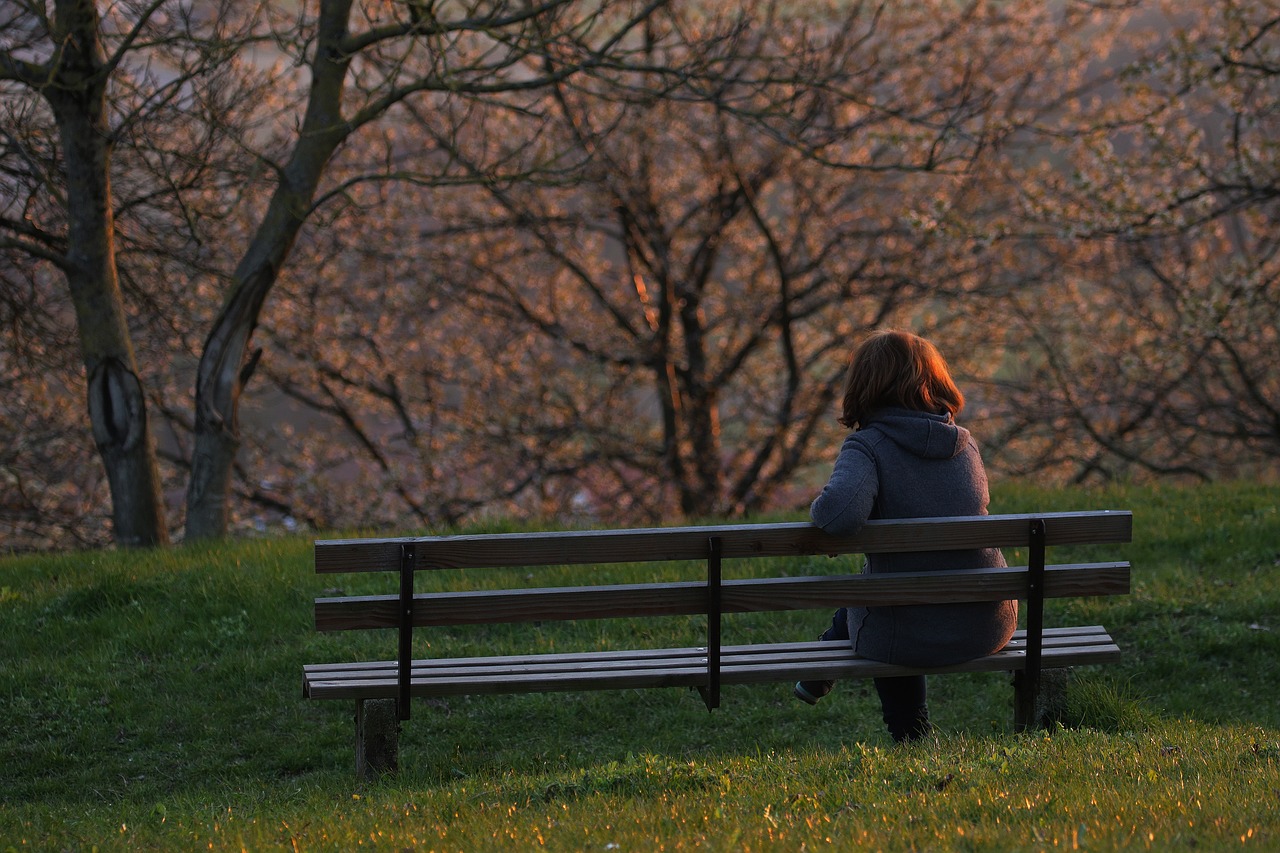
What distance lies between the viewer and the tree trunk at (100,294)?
7.90 m

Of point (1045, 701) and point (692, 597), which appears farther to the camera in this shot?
point (1045, 701)

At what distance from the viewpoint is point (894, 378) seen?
4395mm

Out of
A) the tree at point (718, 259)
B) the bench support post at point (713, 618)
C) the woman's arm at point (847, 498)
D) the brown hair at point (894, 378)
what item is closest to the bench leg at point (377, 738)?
the bench support post at point (713, 618)

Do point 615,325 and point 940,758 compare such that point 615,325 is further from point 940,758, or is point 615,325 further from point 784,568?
point 940,758

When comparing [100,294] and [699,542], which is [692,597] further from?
[100,294]

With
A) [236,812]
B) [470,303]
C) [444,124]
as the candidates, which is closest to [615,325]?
[470,303]

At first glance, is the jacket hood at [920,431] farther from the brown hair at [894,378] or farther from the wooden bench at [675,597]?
the wooden bench at [675,597]

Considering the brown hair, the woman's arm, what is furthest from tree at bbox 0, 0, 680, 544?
the woman's arm

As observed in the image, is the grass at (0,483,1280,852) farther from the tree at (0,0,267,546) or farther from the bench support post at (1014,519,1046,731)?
the tree at (0,0,267,546)

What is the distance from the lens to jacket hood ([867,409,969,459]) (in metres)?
4.34

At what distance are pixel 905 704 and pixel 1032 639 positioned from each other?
1.77ft

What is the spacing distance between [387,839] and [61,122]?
20.5ft

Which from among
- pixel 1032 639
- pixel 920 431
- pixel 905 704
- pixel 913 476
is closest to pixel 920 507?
pixel 913 476

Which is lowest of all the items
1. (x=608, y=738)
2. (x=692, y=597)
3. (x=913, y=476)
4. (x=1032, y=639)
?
(x=608, y=738)
